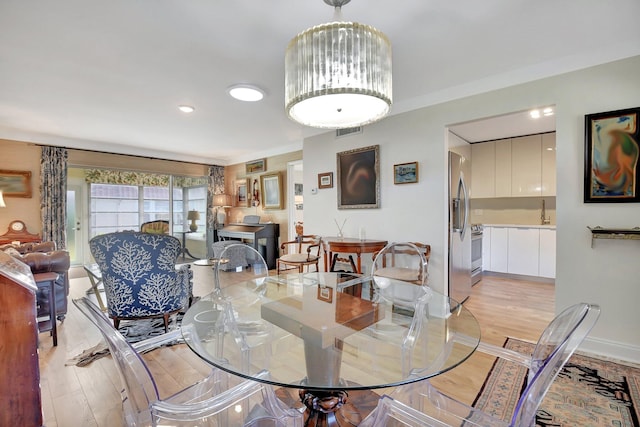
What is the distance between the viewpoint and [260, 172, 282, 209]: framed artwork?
5918 millimetres

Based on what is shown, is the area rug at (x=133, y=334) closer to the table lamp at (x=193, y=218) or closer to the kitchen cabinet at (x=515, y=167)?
the table lamp at (x=193, y=218)

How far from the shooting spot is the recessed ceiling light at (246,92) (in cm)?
293

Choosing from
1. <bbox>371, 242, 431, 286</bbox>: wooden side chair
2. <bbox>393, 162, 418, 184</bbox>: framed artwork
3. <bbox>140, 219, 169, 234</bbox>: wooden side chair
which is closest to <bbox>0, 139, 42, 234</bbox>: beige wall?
<bbox>140, 219, 169, 234</bbox>: wooden side chair

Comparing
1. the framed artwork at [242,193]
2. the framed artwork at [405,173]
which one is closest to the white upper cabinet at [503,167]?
the framed artwork at [405,173]

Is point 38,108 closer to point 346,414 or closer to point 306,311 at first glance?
point 306,311

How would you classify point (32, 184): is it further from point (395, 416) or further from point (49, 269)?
point (395, 416)

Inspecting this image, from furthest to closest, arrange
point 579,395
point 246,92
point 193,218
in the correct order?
point 193,218, point 246,92, point 579,395

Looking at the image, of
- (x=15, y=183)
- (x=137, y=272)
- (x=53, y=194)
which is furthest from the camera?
(x=53, y=194)

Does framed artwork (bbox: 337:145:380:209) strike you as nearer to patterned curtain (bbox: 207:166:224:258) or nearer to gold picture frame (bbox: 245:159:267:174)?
gold picture frame (bbox: 245:159:267:174)

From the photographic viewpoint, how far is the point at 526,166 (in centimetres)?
472

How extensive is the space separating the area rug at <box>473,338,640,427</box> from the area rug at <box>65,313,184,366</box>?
7.45 feet

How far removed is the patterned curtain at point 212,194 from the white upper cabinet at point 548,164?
6501 millimetres

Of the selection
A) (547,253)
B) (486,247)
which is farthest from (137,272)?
(547,253)

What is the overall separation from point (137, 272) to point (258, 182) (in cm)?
404
